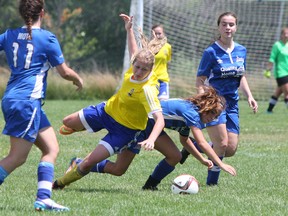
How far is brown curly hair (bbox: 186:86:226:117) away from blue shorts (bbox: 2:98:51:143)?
1775mm

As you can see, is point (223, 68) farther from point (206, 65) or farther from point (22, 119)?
point (22, 119)

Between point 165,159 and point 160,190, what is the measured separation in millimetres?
287

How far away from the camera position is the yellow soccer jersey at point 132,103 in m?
6.54

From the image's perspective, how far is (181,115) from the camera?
6.79 meters

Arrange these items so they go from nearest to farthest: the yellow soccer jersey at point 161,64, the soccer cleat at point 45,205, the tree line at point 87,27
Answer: the soccer cleat at point 45,205
the yellow soccer jersey at point 161,64
the tree line at point 87,27

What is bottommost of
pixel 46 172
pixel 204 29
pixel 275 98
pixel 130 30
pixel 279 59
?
pixel 275 98

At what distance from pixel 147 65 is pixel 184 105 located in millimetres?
561

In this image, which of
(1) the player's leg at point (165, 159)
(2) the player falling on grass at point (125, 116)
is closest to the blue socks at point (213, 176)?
(1) the player's leg at point (165, 159)

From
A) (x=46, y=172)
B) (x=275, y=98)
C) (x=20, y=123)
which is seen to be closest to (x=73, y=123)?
(x=46, y=172)

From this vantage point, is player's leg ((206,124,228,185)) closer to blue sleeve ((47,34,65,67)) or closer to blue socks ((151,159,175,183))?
blue socks ((151,159,175,183))

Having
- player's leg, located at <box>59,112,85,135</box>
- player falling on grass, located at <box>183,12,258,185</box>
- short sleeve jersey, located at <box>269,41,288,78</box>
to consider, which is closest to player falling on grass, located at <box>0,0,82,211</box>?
player's leg, located at <box>59,112,85,135</box>

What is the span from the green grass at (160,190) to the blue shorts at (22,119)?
0.57 meters

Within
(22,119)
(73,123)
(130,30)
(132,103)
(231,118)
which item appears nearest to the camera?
(22,119)

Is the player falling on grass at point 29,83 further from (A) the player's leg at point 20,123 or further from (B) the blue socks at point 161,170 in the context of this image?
(B) the blue socks at point 161,170
